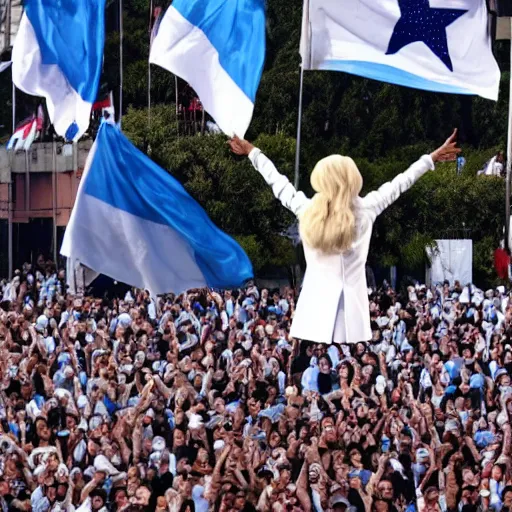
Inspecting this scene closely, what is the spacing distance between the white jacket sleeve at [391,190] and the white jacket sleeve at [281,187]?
0.78ft

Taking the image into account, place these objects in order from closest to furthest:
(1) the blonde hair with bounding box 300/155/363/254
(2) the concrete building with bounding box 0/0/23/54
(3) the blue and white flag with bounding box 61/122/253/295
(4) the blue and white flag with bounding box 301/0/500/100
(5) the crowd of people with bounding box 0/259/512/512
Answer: (1) the blonde hair with bounding box 300/155/363/254, (3) the blue and white flag with bounding box 61/122/253/295, (5) the crowd of people with bounding box 0/259/512/512, (4) the blue and white flag with bounding box 301/0/500/100, (2) the concrete building with bounding box 0/0/23/54

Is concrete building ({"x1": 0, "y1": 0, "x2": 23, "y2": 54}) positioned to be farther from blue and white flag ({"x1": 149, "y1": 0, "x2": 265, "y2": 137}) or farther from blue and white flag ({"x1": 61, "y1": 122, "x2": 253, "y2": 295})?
blue and white flag ({"x1": 61, "y1": 122, "x2": 253, "y2": 295})

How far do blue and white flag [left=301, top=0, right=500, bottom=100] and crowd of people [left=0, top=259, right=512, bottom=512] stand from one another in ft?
7.16

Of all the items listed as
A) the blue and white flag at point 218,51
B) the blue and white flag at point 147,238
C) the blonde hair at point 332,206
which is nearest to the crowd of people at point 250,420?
the blue and white flag at point 147,238

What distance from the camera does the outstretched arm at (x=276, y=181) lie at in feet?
21.3

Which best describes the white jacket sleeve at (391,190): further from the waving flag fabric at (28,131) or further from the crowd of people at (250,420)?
the waving flag fabric at (28,131)

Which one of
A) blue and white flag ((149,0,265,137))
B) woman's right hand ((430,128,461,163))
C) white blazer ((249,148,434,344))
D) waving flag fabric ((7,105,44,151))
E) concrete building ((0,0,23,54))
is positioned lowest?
white blazer ((249,148,434,344))

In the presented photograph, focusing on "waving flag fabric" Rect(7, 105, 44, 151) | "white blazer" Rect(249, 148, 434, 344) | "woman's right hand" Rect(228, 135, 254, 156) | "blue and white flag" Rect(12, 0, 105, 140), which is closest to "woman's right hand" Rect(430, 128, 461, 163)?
"white blazer" Rect(249, 148, 434, 344)

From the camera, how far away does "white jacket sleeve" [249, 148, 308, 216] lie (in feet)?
21.3

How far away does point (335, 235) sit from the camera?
20.9ft

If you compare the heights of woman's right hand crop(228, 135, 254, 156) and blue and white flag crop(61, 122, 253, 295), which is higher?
woman's right hand crop(228, 135, 254, 156)

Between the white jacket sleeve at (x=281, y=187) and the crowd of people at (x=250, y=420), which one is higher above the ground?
the white jacket sleeve at (x=281, y=187)

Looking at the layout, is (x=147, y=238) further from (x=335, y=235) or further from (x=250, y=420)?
(x=335, y=235)

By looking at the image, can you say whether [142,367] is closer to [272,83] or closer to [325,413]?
[325,413]
